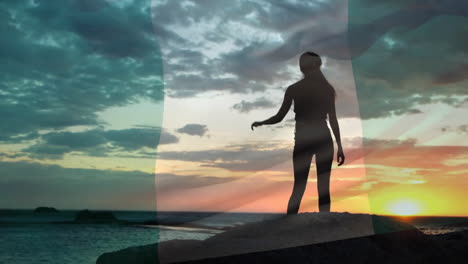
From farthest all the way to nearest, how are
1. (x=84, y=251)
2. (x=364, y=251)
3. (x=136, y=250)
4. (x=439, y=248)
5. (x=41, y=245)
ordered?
(x=41, y=245), (x=84, y=251), (x=439, y=248), (x=136, y=250), (x=364, y=251)

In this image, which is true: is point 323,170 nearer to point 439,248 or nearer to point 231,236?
point 231,236

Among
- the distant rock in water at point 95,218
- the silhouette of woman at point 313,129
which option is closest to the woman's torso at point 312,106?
the silhouette of woman at point 313,129

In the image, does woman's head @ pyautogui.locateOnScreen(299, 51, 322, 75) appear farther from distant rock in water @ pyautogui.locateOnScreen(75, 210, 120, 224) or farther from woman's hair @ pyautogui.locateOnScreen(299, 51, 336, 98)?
distant rock in water @ pyautogui.locateOnScreen(75, 210, 120, 224)

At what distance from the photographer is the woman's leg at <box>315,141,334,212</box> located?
5562mm

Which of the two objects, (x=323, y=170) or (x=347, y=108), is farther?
(x=323, y=170)

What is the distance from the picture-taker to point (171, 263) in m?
5.47

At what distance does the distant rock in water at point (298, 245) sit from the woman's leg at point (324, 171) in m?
0.23

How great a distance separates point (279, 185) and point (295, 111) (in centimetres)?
112

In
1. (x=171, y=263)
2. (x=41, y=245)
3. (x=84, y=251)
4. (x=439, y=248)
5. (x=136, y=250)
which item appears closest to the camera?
(x=171, y=263)

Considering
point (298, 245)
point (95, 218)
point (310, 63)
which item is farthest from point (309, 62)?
point (95, 218)

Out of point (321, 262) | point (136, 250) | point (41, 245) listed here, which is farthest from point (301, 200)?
point (41, 245)

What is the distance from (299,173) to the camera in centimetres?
551

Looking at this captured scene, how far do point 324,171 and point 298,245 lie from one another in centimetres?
96

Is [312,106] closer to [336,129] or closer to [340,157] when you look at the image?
[336,129]
